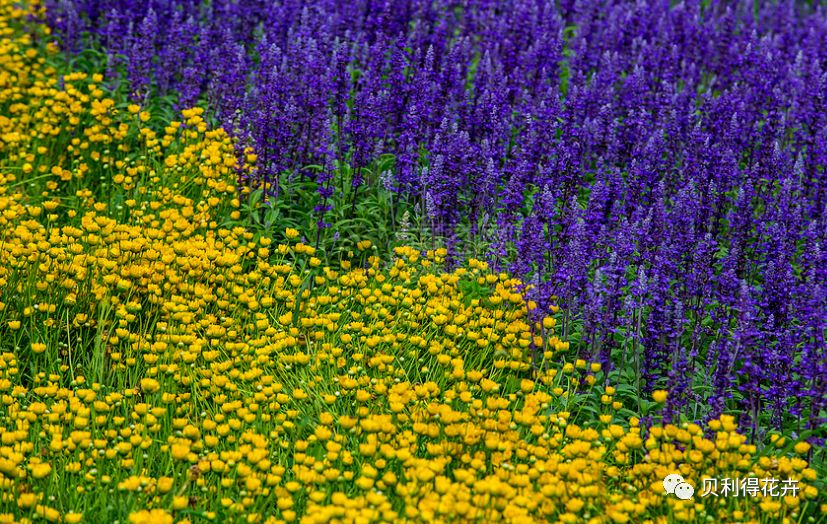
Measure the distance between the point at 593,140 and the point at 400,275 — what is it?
2705 millimetres

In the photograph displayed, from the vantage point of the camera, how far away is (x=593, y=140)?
29.5 feet

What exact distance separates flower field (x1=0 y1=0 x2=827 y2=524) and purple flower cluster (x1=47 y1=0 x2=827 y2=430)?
0.04 m

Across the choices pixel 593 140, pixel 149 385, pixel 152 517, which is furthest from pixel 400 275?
pixel 152 517

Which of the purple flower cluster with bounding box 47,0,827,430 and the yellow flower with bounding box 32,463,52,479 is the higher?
the purple flower cluster with bounding box 47,0,827,430

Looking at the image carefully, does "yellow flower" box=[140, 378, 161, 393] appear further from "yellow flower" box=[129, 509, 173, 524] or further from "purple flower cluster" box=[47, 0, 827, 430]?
"purple flower cluster" box=[47, 0, 827, 430]

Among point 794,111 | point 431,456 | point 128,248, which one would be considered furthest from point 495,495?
point 794,111

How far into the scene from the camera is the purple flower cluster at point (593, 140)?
6.73 m

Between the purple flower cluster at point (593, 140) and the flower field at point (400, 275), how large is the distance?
42mm

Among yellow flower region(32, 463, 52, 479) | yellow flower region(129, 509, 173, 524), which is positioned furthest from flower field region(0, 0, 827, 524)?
yellow flower region(32, 463, 52, 479)

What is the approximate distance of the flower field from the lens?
540 cm

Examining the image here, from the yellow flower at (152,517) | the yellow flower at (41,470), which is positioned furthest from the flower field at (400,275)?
the yellow flower at (41,470)

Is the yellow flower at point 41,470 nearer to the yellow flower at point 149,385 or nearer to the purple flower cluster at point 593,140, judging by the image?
the yellow flower at point 149,385

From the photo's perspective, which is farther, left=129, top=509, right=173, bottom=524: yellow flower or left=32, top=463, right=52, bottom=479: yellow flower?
left=32, top=463, right=52, bottom=479: yellow flower

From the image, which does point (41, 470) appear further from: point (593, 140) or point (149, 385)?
point (593, 140)
